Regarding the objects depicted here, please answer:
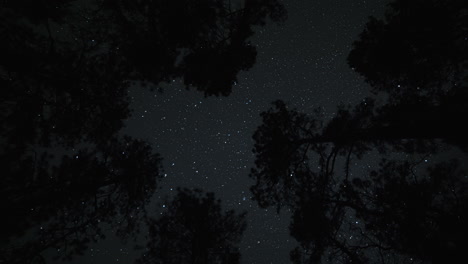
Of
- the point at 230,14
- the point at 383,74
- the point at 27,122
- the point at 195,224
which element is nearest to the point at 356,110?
the point at 383,74

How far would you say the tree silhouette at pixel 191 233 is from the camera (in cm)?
1124

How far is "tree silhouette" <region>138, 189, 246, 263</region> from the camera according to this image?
1124cm

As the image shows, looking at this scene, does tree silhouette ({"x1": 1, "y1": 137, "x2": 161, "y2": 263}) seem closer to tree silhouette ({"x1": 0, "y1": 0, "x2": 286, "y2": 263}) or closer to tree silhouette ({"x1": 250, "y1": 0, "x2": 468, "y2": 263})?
tree silhouette ({"x1": 0, "y1": 0, "x2": 286, "y2": 263})

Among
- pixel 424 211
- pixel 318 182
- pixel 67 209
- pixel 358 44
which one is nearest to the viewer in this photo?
pixel 424 211

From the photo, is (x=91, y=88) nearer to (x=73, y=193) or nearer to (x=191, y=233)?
(x=73, y=193)

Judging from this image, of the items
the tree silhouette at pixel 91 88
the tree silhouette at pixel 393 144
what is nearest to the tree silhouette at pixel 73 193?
the tree silhouette at pixel 91 88

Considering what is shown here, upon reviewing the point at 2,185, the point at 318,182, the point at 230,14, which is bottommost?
the point at 2,185

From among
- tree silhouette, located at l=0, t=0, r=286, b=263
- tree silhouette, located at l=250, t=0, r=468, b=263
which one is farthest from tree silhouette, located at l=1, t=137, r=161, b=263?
tree silhouette, located at l=250, t=0, r=468, b=263

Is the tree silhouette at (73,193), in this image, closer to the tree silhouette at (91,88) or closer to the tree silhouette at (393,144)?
the tree silhouette at (91,88)

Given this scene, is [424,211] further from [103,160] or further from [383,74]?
[103,160]

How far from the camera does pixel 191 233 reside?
11516 mm

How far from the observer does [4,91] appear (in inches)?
243

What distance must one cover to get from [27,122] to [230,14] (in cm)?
683

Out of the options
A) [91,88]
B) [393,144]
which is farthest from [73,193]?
[393,144]
